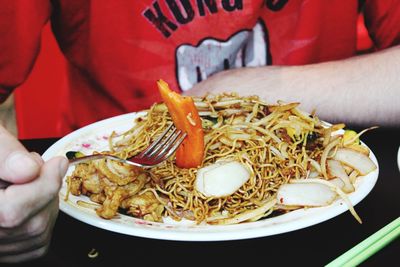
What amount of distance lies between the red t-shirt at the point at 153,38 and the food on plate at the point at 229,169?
16.4 inches

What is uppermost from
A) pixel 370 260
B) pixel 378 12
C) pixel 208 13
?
pixel 208 13

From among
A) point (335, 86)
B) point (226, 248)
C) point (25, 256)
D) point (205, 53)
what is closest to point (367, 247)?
point (226, 248)

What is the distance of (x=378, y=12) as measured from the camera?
1.90 m

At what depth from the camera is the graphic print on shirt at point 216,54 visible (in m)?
1.66

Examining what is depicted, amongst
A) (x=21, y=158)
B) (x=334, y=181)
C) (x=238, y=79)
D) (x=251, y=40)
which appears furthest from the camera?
(x=251, y=40)

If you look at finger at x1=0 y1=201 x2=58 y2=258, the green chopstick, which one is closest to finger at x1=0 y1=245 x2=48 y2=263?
finger at x1=0 y1=201 x2=58 y2=258

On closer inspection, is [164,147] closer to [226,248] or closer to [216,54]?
[226,248]

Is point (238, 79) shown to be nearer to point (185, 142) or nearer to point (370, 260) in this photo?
point (185, 142)

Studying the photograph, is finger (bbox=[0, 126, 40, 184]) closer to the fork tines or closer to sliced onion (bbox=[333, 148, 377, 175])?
the fork tines

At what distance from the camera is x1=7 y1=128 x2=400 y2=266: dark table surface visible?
0.94 metres

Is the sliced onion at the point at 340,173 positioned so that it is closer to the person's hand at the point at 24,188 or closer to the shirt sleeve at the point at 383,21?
the person's hand at the point at 24,188

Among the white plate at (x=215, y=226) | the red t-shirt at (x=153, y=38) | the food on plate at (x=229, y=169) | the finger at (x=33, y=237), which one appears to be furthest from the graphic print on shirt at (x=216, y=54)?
the finger at (x=33, y=237)

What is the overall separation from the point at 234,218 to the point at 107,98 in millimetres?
905

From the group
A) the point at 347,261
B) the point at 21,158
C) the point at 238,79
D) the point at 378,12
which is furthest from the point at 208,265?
the point at 378,12
